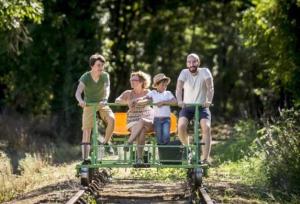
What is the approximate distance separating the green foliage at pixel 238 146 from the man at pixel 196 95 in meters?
4.87

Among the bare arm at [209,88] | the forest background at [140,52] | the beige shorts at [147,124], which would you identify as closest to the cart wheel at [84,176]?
the beige shorts at [147,124]

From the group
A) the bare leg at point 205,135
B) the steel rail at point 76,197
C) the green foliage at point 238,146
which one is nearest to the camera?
the steel rail at point 76,197

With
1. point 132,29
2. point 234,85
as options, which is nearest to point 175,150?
point 132,29

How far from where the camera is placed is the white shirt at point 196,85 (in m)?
12.4

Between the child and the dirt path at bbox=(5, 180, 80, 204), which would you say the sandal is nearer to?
the child

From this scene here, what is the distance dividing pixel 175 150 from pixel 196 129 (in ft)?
1.58

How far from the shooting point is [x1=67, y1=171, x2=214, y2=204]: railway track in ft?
35.6

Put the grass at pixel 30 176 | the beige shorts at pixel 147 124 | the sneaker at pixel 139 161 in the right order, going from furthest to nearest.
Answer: the grass at pixel 30 176
the beige shorts at pixel 147 124
the sneaker at pixel 139 161

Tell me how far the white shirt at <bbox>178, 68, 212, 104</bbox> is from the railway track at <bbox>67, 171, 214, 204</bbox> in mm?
1384

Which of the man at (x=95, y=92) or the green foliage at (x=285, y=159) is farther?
the man at (x=95, y=92)

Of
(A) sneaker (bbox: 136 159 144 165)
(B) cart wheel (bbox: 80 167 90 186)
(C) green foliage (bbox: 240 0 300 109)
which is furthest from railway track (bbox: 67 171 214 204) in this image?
(C) green foliage (bbox: 240 0 300 109)

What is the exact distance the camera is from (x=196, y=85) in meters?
12.4

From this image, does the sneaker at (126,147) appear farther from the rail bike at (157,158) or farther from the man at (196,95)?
the man at (196,95)

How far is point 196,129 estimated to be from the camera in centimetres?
1195
